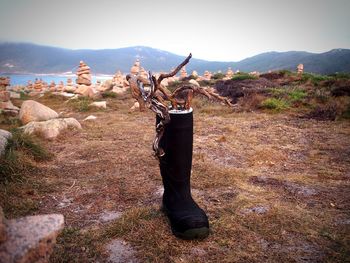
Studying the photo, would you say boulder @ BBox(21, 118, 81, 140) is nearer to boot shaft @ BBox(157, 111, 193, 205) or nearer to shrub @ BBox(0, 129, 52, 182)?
shrub @ BBox(0, 129, 52, 182)

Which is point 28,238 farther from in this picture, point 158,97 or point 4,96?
point 4,96

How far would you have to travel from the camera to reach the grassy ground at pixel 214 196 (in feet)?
7.29

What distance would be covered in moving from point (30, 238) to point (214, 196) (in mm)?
2153

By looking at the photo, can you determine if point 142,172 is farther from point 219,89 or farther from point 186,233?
point 219,89

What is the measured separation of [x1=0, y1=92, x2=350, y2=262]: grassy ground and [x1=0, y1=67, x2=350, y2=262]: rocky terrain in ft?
0.04

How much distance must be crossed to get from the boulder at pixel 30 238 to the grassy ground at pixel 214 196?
0.68 metres

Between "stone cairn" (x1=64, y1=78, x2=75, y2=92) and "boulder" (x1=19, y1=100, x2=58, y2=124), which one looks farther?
"stone cairn" (x1=64, y1=78, x2=75, y2=92)

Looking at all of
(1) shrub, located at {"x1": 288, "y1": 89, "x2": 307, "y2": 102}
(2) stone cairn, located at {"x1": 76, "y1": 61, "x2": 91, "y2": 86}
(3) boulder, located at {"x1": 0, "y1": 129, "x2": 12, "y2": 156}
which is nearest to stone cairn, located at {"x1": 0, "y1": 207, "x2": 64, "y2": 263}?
(3) boulder, located at {"x1": 0, "y1": 129, "x2": 12, "y2": 156}

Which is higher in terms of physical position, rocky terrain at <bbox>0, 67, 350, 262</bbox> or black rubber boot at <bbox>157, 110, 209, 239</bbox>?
black rubber boot at <bbox>157, 110, 209, 239</bbox>

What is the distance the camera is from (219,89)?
13797 mm

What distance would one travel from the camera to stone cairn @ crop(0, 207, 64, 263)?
1.31m

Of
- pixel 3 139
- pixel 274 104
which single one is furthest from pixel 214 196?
pixel 274 104

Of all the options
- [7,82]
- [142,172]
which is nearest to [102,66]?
[7,82]

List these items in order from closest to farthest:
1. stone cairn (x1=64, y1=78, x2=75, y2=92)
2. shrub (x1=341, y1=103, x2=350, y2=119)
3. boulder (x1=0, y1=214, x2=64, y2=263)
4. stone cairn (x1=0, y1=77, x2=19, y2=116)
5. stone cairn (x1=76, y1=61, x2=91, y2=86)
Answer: boulder (x1=0, y1=214, x2=64, y2=263), shrub (x1=341, y1=103, x2=350, y2=119), stone cairn (x1=0, y1=77, x2=19, y2=116), stone cairn (x1=76, y1=61, x2=91, y2=86), stone cairn (x1=64, y1=78, x2=75, y2=92)
